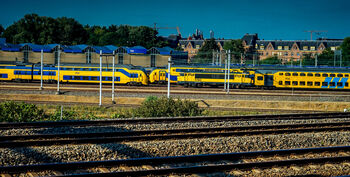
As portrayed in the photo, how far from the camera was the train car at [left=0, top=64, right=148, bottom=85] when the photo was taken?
51.5 m

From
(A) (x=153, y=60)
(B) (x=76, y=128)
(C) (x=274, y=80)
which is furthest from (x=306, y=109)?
(A) (x=153, y=60)

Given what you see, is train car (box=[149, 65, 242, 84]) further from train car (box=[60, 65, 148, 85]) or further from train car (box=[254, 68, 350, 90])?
train car (box=[254, 68, 350, 90])

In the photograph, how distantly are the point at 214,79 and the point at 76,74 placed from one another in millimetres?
19395

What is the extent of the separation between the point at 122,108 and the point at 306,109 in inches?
665

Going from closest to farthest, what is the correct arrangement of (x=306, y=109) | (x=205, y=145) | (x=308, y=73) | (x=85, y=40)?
(x=205, y=145) → (x=306, y=109) → (x=308, y=73) → (x=85, y=40)

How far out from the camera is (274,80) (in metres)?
50.9

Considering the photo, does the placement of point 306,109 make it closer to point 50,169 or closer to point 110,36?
point 50,169

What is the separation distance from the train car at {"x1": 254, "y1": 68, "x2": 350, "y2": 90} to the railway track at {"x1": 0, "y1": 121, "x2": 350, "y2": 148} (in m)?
30.1

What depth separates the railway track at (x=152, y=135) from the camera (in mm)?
15078

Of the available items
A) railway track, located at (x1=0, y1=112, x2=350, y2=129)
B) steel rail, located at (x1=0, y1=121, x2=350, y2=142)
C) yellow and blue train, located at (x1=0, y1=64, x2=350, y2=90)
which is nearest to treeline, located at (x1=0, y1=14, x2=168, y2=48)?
yellow and blue train, located at (x1=0, y1=64, x2=350, y2=90)

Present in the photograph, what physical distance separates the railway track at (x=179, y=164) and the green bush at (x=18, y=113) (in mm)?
11754

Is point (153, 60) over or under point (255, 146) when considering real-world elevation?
over

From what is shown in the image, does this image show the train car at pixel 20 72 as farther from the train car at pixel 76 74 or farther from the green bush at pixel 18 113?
the green bush at pixel 18 113

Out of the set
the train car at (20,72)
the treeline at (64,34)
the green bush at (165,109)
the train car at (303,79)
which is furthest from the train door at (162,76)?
the treeline at (64,34)
